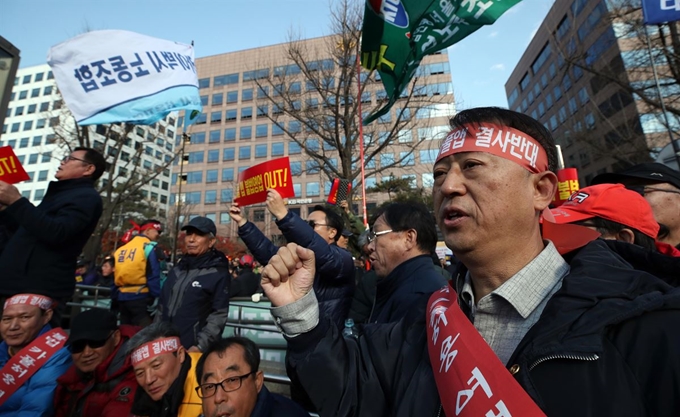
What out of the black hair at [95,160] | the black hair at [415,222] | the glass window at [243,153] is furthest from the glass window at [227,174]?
the black hair at [415,222]

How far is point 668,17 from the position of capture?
369 cm

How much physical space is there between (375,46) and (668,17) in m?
3.22

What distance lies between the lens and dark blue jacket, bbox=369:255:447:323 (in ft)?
6.53

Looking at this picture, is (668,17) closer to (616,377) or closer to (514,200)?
(514,200)

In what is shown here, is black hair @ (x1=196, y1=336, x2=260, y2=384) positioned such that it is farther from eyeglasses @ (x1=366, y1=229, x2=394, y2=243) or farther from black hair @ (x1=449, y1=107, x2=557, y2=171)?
black hair @ (x1=449, y1=107, x2=557, y2=171)

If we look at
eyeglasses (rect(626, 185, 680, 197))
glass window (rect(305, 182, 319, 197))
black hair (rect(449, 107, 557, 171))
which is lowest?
eyeglasses (rect(626, 185, 680, 197))

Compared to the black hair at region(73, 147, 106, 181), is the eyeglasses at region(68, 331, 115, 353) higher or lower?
lower

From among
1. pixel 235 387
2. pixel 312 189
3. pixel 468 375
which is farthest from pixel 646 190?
pixel 312 189

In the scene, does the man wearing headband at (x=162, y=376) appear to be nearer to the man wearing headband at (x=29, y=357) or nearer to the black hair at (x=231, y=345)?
the black hair at (x=231, y=345)

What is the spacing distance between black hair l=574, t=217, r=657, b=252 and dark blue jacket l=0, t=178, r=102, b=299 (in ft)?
12.2

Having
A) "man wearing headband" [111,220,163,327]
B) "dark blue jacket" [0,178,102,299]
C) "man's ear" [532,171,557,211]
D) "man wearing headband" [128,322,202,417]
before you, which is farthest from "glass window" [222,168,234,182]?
"man's ear" [532,171,557,211]

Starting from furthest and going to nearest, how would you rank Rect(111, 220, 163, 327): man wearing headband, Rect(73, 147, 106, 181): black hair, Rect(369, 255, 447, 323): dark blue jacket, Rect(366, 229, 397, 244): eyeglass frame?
Rect(111, 220, 163, 327): man wearing headband < Rect(73, 147, 106, 181): black hair < Rect(366, 229, 397, 244): eyeglass frame < Rect(369, 255, 447, 323): dark blue jacket

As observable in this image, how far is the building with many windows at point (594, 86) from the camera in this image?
435 inches

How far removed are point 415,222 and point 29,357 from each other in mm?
3311
